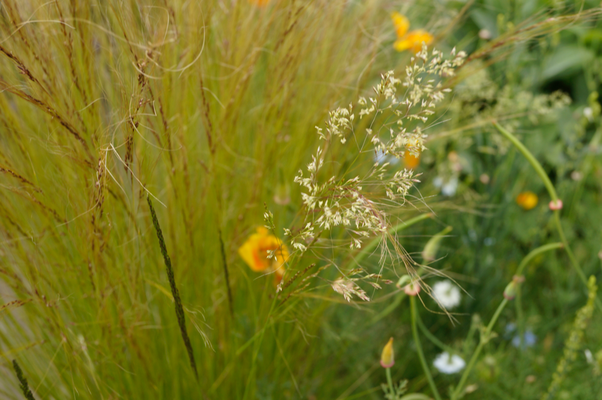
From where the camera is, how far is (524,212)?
1.42 meters

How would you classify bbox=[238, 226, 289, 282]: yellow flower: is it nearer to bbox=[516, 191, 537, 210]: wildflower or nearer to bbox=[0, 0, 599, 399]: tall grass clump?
bbox=[0, 0, 599, 399]: tall grass clump

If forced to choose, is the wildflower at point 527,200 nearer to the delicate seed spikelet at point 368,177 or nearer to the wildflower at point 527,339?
the wildflower at point 527,339

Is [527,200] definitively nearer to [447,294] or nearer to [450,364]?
[447,294]

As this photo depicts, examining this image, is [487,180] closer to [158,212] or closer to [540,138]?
[540,138]

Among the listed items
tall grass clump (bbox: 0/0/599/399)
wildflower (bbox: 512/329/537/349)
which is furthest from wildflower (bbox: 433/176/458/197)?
wildflower (bbox: 512/329/537/349)

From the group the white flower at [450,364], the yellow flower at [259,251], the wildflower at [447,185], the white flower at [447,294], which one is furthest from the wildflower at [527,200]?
the yellow flower at [259,251]

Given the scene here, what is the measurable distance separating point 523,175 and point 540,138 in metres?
0.37

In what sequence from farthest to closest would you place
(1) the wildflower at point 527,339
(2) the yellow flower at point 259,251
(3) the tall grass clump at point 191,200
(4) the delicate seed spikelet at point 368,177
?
(1) the wildflower at point 527,339, (2) the yellow flower at point 259,251, (3) the tall grass clump at point 191,200, (4) the delicate seed spikelet at point 368,177

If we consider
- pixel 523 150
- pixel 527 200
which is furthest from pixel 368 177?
pixel 527 200

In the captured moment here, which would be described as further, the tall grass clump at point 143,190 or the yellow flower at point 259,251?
the yellow flower at point 259,251

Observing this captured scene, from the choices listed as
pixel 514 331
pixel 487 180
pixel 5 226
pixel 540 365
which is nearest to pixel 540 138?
pixel 487 180

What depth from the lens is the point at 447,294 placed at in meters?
1.07

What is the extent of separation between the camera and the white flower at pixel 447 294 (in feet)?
3.48

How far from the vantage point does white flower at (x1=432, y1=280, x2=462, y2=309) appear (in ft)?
3.48
